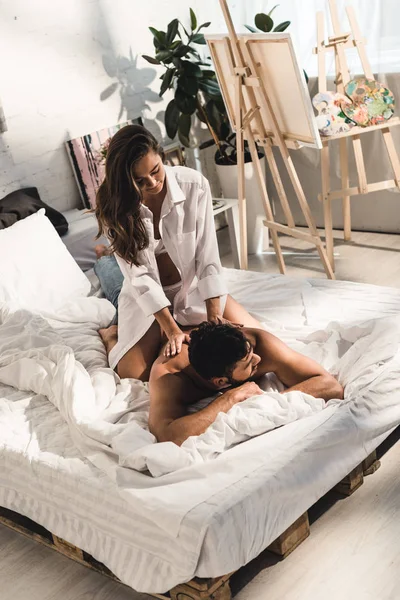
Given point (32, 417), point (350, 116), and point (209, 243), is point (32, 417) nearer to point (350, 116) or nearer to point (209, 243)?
point (209, 243)

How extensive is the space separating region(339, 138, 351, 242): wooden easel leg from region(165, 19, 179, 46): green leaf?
3.86ft

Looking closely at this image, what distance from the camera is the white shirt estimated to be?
294cm

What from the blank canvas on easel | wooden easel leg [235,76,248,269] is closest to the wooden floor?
the blank canvas on easel

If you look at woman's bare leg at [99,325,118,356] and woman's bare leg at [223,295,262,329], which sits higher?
woman's bare leg at [223,295,262,329]

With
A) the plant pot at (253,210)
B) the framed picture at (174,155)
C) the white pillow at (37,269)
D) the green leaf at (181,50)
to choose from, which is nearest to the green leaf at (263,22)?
the green leaf at (181,50)

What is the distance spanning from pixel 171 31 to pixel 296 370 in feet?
9.28

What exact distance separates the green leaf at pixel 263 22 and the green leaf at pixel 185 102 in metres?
0.57

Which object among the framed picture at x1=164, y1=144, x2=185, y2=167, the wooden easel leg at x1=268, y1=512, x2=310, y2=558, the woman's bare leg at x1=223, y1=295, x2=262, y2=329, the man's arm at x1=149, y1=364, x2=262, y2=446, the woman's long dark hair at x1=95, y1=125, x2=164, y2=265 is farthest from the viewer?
the framed picture at x1=164, y1=144, x2=185, y2=167

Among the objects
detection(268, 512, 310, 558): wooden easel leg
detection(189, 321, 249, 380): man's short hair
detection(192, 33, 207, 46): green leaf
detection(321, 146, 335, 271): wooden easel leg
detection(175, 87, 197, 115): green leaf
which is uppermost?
detection(192, 33, 207, 46): green leaf

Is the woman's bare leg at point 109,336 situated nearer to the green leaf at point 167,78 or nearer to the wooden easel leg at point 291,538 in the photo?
the wooden easel leg at point 291,538

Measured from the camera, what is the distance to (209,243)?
9.98 feet

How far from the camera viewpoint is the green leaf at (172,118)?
16.1 ft

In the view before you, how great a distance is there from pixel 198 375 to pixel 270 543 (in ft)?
2.11

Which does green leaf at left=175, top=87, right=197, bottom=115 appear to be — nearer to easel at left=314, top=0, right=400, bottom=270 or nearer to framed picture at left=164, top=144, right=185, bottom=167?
framed picture at left=164, top=144, right=185, bottom=167
